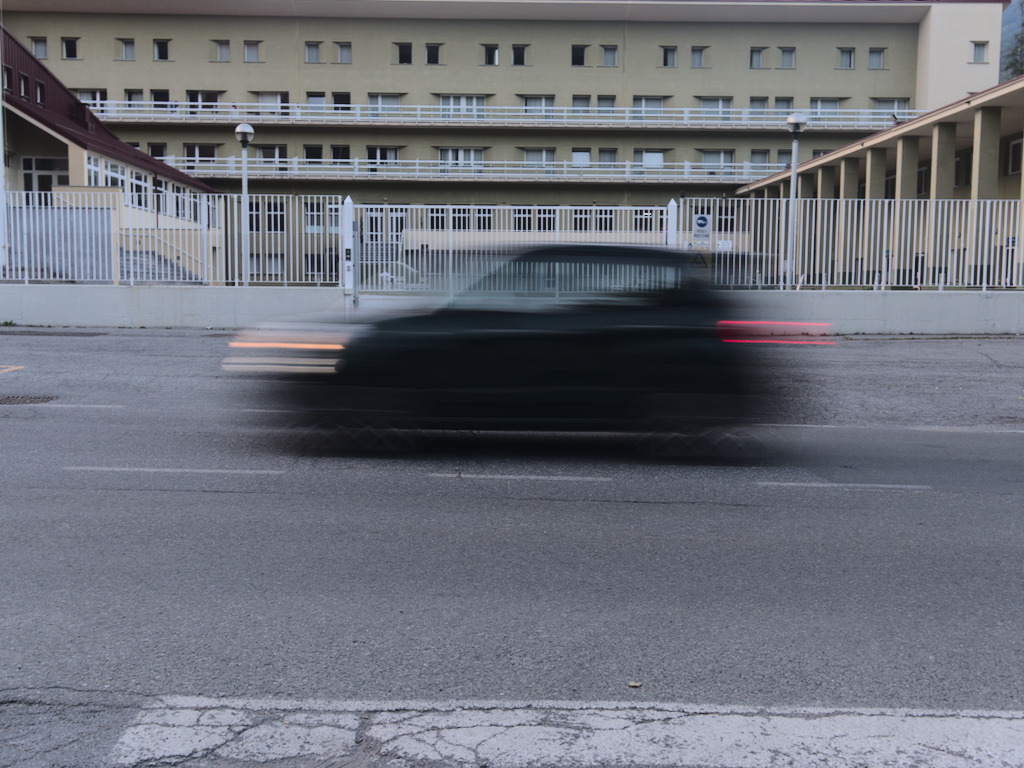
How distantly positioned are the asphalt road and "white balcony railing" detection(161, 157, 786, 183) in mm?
43280

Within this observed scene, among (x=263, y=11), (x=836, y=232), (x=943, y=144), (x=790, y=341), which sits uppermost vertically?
(x=263, y=11)

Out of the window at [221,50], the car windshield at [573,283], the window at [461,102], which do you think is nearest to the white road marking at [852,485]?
the car windshield at [573,283]

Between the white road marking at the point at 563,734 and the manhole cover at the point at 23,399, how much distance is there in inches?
312

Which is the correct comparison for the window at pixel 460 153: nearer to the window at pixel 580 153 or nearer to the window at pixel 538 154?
the window at pixel 538 154

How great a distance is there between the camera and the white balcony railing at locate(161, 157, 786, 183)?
5053 centimetres

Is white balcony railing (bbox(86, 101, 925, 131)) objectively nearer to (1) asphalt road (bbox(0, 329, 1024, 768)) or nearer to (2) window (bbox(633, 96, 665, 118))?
(2) window (bbox(633, 96, 665, 118))

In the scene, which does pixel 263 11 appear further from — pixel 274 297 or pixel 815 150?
pixel 274 297

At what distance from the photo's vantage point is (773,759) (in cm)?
300

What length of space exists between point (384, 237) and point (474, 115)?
34.5 m

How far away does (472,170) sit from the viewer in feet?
169

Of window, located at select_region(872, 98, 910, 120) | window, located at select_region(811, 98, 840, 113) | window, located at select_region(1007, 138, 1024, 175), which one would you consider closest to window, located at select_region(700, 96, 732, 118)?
window, located at select_region(811, 98, 840, 113)

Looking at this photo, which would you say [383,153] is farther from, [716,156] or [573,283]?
[573,283]

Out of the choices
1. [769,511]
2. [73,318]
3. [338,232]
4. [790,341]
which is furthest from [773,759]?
[73,318]

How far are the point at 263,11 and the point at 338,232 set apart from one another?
37617 millimetres
